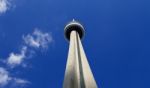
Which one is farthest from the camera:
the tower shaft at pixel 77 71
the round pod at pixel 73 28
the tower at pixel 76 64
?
the round pod at pixel 73 28

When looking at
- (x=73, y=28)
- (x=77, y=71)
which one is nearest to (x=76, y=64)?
(x=77, y=71)

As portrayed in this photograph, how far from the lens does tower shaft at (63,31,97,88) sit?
61531mm

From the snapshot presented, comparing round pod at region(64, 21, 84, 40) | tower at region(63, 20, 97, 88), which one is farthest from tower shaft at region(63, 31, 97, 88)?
round pod at region(64, 21, 84, 40)

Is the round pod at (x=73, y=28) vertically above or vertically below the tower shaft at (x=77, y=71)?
above

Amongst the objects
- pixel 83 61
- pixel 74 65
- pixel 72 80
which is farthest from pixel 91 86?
pixel 83 61

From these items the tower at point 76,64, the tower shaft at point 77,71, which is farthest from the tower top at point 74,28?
the tower shaft at point 77,71

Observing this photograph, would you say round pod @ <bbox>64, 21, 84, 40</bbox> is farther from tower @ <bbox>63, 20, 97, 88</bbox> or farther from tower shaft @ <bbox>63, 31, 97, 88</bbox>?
tower shaft @ <bbox>63, 31, 97, 88</bbox>

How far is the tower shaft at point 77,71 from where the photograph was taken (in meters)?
61.5

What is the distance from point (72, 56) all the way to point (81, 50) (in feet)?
21.9

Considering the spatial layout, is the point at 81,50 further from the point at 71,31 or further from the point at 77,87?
the point at 77,87

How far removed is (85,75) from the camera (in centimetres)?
6662

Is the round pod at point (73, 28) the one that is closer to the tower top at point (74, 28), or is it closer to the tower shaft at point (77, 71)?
the tower top at point (74, 28)

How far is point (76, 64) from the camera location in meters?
72.3

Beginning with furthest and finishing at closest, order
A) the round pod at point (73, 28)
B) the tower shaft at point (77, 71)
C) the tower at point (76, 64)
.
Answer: the round pod at point (73, 28) < the tower at point (76, 64) < the tower shaft at point (77, 71)
